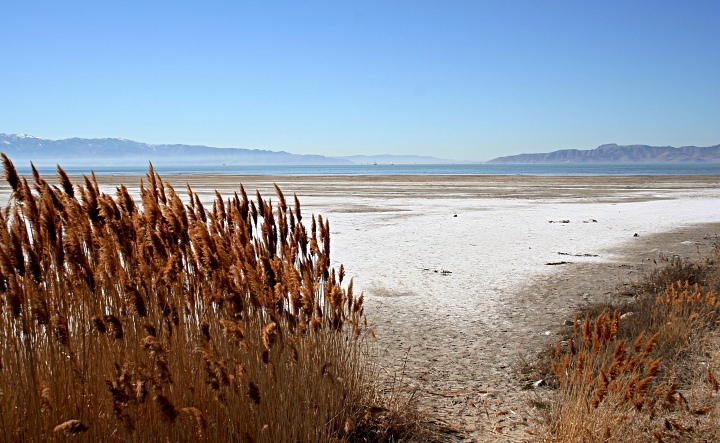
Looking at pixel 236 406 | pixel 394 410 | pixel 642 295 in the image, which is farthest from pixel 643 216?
pixel 236 406

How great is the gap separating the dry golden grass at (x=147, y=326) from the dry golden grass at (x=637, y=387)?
143 centimetres

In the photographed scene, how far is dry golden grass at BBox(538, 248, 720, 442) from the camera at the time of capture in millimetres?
3662

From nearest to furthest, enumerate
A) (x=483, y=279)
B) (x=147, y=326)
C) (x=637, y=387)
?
(x=147, y=326), (x=637, y=387), (x=483, y=279)

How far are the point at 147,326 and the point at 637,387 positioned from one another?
265 centimetres

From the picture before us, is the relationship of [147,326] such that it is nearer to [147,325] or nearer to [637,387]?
[147,325]

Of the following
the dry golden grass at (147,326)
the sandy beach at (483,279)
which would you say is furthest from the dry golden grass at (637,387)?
the dry golden grass at (147,326)

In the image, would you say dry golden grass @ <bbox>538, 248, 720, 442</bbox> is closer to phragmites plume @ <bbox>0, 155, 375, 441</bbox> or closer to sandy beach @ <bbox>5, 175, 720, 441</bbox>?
sandy beach @ <bbox>5, 175, 720, 441</bbox>

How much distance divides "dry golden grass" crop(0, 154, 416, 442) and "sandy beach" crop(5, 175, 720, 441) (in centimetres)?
173

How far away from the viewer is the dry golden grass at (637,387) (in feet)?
12.0

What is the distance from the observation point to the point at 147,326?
277cm

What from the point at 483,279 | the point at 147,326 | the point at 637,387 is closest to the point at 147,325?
the point at 147,326

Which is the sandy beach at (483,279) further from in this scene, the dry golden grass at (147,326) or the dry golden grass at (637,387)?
the dry golden grass at (147,326)

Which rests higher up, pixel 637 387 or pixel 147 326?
pixel 147 326

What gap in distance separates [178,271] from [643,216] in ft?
68.5
